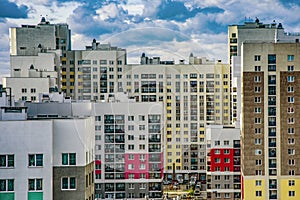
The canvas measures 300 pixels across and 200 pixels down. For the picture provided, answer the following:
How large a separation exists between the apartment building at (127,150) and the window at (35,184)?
9417 millimetres

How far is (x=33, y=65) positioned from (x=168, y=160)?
5594 millimetres

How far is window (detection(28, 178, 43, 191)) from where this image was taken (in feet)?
21.9

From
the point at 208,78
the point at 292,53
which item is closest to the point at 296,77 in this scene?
the point at 292,53

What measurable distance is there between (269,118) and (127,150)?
3416 millimetres

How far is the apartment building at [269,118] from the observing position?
606 inches

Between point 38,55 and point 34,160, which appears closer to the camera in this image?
point 34,160

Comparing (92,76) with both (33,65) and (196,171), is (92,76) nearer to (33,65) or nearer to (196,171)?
(33,65)

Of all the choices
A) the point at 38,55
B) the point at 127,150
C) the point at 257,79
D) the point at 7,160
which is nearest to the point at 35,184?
the point at 7,160

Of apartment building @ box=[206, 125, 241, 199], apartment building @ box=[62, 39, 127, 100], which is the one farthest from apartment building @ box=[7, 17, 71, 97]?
apartment building @ box=[206, 125, 241, 199]

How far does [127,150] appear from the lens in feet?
54.5

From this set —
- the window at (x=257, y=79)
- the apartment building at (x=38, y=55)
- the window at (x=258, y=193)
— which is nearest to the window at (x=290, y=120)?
the window at (x=257, y=79)

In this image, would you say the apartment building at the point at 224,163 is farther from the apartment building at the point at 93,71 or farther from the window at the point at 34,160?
the window at the point at 34,160

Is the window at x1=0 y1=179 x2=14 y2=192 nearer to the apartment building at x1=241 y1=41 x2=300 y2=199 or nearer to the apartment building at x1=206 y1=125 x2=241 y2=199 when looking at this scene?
the apartment building at x1=241 y1=41 x2=300 y2=199

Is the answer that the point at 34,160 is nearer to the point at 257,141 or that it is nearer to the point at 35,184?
the point at 35,184
